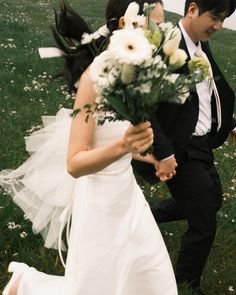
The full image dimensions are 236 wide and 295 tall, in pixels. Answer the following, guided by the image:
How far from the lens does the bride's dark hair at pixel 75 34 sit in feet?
13.1

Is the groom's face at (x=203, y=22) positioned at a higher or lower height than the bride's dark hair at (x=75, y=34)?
lower

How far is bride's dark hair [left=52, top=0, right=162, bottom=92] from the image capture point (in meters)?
3.98

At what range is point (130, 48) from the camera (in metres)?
2.79

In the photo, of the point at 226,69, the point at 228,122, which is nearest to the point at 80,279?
the point at 228,122

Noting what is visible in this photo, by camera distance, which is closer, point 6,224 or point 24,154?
point 6,224

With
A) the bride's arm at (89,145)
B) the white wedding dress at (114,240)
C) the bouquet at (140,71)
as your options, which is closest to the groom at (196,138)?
the white wedding dress at (114,240)

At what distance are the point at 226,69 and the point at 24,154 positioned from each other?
32.3 feet

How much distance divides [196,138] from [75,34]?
5.00 feet

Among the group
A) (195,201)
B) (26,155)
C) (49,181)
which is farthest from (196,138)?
(26,155)

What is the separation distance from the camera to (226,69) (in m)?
16.2

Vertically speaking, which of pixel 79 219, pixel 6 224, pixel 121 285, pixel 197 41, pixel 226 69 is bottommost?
pixel 226 69

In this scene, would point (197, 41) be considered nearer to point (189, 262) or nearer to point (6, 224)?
point (189, 262)

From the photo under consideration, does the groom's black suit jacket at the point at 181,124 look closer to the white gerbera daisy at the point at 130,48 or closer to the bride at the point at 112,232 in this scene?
the bride at the point at 112,232

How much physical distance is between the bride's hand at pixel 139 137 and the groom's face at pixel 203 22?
1968mm
